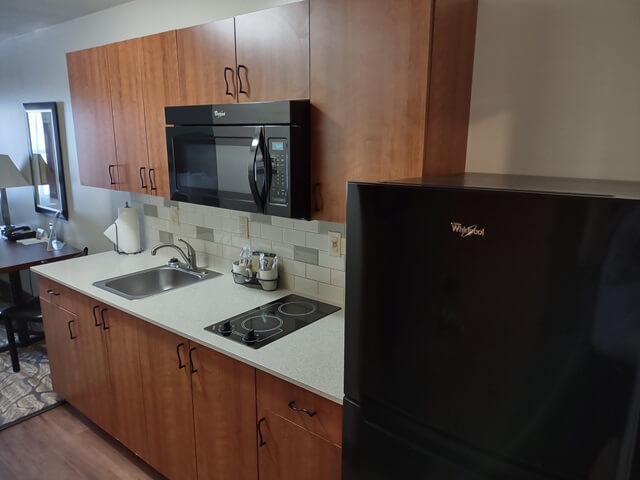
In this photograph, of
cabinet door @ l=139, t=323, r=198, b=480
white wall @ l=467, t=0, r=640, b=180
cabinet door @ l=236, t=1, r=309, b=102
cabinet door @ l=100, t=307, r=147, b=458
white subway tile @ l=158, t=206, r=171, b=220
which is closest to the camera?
white wall @ l=467, t=0, r=640, b=180

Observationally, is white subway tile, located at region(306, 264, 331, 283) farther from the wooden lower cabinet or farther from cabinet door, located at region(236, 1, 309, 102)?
cabinet door, located at region(236, 1, 309, 102)

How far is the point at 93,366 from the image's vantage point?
7.93 feet

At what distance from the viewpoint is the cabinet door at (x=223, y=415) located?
1668 millimetres

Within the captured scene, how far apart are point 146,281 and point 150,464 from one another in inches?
39.1

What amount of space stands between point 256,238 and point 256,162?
743 mm

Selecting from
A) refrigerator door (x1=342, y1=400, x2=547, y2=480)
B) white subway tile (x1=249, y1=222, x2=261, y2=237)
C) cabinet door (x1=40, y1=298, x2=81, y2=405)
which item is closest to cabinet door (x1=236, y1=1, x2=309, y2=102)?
white subway tile (x1=249, y1=222, x2=261, y2=237)

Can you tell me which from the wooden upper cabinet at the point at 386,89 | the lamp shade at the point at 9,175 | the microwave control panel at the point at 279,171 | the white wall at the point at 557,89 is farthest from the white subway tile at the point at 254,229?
A: the lamp shade at the point at 9,175

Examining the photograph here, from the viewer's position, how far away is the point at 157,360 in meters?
2.00

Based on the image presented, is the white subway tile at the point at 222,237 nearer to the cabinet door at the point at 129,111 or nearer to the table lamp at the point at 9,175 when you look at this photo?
the cabinet door at the point at 129,111

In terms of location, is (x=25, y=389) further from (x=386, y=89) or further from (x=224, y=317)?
(x=386, y=89)

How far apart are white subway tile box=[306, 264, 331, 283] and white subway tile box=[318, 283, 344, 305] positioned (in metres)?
0.03

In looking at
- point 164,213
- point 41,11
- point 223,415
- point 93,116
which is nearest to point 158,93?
point 93,116

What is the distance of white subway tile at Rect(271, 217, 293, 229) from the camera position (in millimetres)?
2212

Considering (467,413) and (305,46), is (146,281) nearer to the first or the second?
(305,46)
